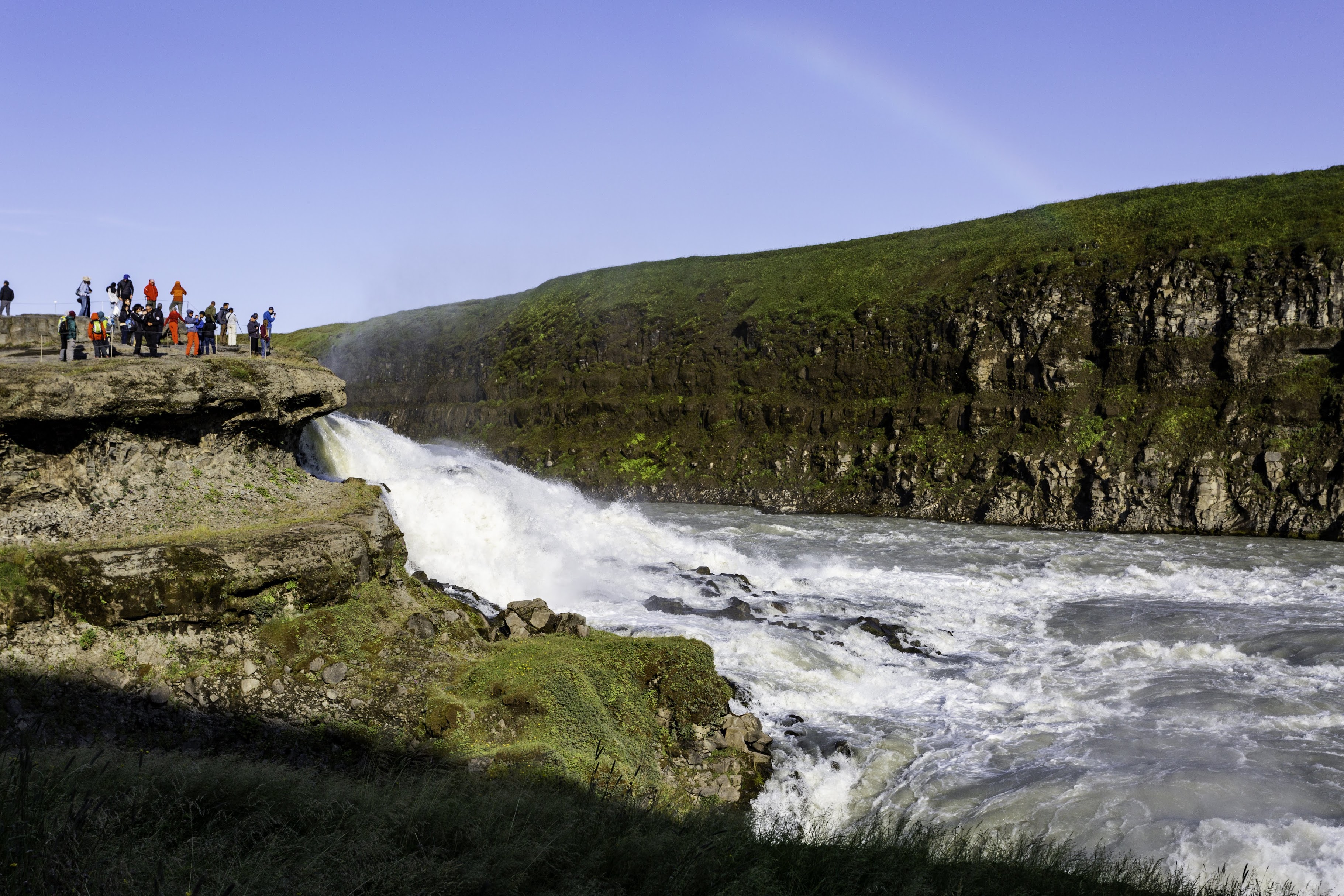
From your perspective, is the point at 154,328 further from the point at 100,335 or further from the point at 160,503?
the point at 160,503

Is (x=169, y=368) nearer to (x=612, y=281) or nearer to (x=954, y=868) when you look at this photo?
(x=954, y=868)

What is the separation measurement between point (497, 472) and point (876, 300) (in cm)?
4407

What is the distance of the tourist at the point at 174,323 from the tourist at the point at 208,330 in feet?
4.83

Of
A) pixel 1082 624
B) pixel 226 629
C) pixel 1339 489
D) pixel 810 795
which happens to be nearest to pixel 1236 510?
pixel 1339 489

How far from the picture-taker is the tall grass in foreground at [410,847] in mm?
5777

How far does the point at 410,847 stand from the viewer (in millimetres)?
7473

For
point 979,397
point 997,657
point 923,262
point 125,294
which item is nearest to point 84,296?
point 125,294

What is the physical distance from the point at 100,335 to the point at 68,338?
0.70 metres

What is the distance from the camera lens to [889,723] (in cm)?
1802

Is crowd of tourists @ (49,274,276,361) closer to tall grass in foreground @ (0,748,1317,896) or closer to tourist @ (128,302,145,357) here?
tourist @ (128,302,145,357)

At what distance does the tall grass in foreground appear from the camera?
5.78 metres

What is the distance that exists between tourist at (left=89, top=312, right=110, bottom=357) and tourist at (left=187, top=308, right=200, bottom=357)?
2009mm

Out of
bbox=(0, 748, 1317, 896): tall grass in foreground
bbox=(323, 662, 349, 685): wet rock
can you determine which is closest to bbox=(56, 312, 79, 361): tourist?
bbox=(323, 662, 349, 685): wet rock

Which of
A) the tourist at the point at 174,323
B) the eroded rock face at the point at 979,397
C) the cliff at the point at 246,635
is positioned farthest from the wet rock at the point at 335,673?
the eroded rock face at the point at 979,397
